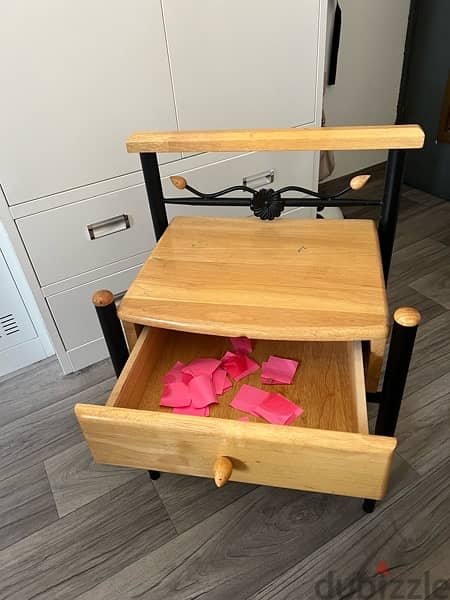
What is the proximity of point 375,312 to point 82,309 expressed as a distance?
0.80 meters

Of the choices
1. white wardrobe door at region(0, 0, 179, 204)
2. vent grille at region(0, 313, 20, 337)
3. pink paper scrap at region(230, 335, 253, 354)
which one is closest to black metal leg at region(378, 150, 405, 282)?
pink paper scrap at region(230, 335, 253, 354)

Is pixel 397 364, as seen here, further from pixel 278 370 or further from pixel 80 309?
pixel 80 309

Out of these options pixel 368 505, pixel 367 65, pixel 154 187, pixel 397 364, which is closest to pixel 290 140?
pixel 154 187

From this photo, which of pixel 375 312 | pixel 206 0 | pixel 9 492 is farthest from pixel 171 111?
pixel 9 492

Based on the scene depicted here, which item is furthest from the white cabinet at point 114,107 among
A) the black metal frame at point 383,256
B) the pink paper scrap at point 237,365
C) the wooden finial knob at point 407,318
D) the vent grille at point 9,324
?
the wooden finial knob at point 407,318

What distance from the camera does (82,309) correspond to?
1.20 metres

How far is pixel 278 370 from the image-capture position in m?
0.85

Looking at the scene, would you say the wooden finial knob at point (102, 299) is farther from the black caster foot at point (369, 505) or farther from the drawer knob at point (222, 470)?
the black caster foot at point (369, 505)

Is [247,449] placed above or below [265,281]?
below

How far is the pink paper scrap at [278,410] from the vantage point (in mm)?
764

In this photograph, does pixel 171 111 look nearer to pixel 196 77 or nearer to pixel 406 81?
pixel 196 77

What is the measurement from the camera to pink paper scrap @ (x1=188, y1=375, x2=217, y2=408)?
79cm

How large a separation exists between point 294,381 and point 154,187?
0.45 m

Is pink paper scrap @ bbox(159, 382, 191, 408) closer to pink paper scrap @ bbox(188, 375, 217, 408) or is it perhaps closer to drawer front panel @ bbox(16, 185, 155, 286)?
pink paper scrap @ bbox(188, 375, 217, 408)
